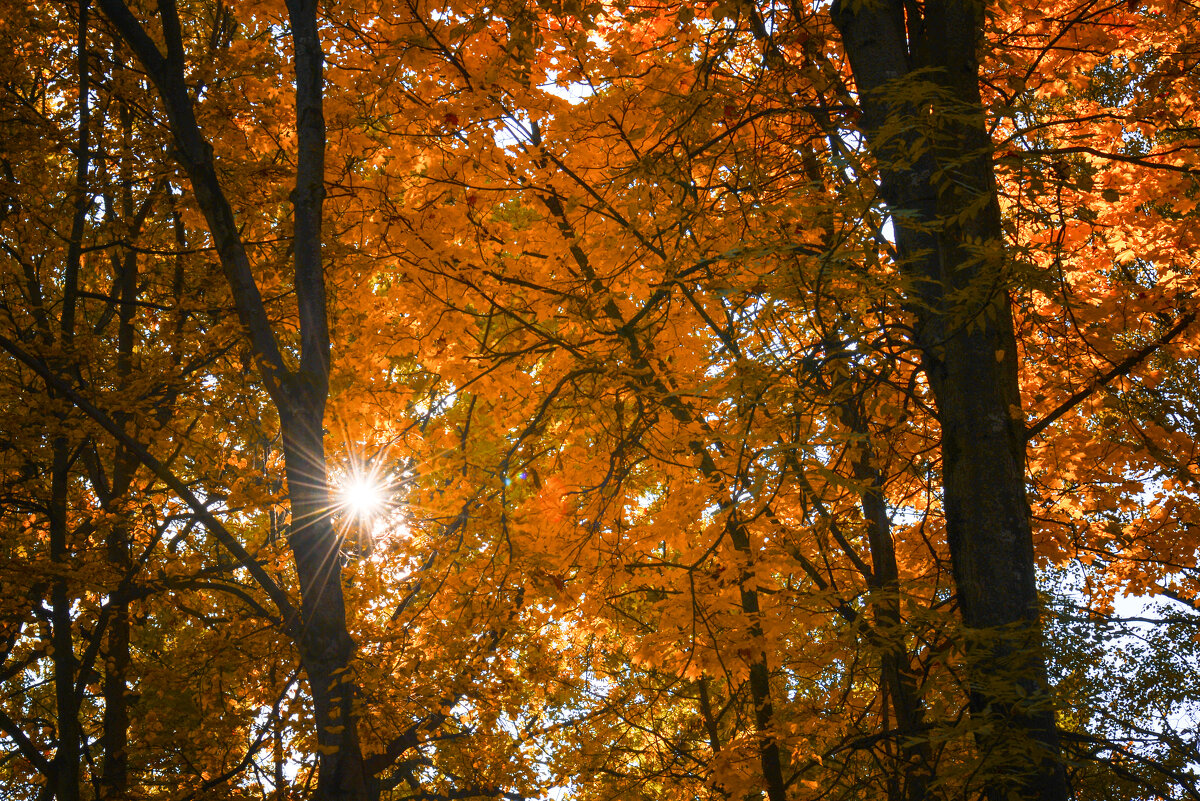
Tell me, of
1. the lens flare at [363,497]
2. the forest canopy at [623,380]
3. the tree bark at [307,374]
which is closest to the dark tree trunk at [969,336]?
the forest canopy at [623,380]

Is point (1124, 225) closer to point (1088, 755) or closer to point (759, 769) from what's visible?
point (1088, 755)

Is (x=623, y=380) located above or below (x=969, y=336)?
above

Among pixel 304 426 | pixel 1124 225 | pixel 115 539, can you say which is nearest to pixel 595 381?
pixel 304 426

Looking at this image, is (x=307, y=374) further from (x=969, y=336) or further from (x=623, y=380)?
(x=969, y=336)

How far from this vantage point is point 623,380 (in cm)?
481

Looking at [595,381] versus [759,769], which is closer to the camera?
[595,381]

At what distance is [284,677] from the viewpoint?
6.72 metres

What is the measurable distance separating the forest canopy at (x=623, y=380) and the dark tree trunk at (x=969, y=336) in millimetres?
22

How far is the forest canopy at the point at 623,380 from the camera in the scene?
11.3 ft

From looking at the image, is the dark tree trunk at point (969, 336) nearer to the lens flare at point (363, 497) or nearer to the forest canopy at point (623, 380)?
the forest canopy at point (623, 380)

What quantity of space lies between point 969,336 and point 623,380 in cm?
199

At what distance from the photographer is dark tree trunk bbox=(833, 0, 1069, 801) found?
279cm

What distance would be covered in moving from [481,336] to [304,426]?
190cm

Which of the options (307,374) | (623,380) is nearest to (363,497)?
(307,374)
